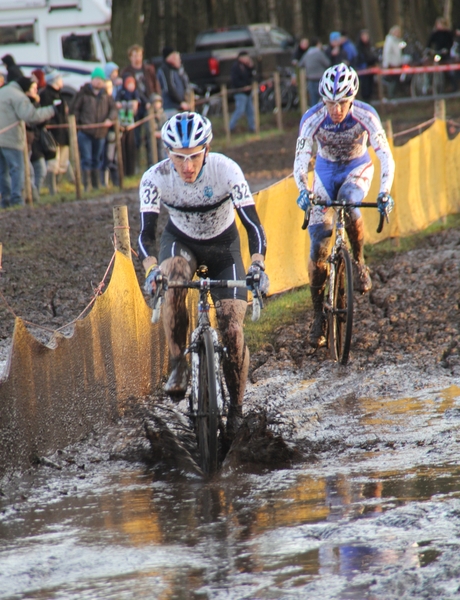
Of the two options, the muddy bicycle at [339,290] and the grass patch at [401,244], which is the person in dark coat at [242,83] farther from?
the muddy bicycle at [339,290]

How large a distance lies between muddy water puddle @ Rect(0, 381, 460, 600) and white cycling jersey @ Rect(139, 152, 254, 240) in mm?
1726

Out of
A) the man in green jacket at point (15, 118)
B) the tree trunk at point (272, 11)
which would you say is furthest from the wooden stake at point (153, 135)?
the tree trunk at point (272, 11)

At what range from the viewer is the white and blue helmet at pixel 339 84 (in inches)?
346

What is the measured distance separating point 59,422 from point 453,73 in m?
26.1

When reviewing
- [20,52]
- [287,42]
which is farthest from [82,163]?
[287,42]

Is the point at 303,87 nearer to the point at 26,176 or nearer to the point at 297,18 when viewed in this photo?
the point at 26,176

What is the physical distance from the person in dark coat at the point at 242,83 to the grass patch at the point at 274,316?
55.0 feet

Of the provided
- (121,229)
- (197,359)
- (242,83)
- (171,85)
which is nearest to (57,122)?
(171,85)

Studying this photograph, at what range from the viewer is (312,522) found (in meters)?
5.22

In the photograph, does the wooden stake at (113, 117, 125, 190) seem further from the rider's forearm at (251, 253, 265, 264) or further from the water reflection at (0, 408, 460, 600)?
the water reflection at (0, 408, 460, 600)

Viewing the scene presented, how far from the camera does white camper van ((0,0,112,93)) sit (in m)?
27.6

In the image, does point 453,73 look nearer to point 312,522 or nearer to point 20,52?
point 20,52

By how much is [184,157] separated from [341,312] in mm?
2613

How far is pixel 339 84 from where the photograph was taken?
8.82 m
